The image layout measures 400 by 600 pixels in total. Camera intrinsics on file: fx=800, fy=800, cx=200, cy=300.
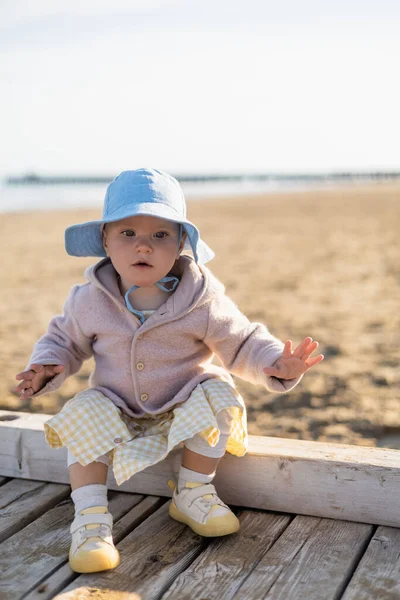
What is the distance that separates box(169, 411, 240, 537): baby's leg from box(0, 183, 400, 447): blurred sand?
1349 mm

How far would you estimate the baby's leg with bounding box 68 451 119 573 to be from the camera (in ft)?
7.27

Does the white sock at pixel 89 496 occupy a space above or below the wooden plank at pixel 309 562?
above

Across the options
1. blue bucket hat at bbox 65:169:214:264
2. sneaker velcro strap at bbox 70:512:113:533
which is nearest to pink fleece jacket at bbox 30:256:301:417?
blue bucket hat at bbox 65:169:214:264

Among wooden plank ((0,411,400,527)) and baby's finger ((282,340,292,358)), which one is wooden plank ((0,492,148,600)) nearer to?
wooden plank ((0,411,400,527))

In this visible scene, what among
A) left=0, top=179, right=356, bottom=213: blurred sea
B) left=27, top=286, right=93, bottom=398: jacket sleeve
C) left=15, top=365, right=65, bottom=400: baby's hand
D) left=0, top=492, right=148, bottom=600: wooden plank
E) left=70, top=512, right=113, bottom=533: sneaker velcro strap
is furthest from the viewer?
left=0, top=179, right=356, bottom=213: blurred sea

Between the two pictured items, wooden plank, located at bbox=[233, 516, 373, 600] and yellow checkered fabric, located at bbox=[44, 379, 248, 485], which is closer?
wooden plank, located at bbox=[233, 516, 373, 600]

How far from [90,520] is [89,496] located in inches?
4.0

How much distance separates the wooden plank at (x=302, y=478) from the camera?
2.46 m

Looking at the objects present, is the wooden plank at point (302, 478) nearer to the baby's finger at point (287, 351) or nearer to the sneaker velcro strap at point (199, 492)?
the sneaker velcro strap at point (199, 492)

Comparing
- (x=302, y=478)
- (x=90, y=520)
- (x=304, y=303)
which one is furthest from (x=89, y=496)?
(x=304, y=303)

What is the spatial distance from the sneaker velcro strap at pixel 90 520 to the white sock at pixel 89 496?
0.13ft

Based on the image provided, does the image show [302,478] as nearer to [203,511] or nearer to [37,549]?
[203,511]

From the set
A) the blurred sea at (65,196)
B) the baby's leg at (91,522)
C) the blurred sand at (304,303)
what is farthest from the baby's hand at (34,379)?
the blurred sea at (65,196)

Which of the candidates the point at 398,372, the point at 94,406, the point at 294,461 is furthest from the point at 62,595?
the point at 398,372
